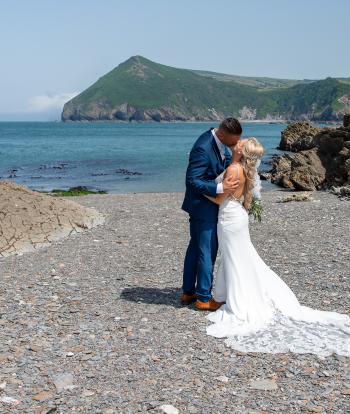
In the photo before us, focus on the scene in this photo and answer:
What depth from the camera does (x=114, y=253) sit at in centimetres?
1395

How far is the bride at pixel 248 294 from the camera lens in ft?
26.9

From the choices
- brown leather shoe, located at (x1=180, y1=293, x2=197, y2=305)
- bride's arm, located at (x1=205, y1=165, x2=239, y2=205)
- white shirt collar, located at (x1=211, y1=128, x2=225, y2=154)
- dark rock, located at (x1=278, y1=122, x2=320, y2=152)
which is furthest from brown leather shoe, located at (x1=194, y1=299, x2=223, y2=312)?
dark rock, located at (x1=278, y1=122, x2=320, y2=152)

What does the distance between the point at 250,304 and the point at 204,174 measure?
198 centimetres

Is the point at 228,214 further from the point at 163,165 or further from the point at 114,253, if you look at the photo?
the point at 163,165

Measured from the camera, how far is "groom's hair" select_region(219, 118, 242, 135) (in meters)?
8.46

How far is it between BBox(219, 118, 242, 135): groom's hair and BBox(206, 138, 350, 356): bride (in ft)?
0.60

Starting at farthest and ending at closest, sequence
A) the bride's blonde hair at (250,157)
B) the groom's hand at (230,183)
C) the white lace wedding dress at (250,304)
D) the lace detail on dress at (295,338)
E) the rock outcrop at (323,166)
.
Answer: the rock outcrop at (323,166)
the groom's hand at (230,183)
the bride's blonde hair at (250,157)
the white lace wedding dress at (250,304)
the lace detail on dress at (295,338)

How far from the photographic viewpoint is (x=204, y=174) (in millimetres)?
8828

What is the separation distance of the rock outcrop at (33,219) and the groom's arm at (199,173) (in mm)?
7195

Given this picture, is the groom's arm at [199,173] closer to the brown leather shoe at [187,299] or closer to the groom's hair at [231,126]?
the groom's hair at [231,126]

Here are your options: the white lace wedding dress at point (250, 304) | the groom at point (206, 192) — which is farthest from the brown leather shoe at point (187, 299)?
the white lace wedding dress at point (250, 304)

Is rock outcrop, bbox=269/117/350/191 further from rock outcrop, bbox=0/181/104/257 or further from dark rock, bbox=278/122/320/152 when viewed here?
dark rock, bbox=278/122/320/152

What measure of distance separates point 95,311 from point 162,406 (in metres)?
3.43

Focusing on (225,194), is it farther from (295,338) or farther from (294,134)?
(294,134)
